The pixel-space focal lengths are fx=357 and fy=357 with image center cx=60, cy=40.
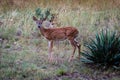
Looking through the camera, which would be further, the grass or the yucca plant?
the yucca plant

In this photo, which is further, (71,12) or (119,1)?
(119,1)

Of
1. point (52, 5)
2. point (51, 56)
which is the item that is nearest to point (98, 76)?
point (51, 56)

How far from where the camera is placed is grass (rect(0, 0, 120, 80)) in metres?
8.66

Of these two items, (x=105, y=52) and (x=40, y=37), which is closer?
(x=105, y=52)

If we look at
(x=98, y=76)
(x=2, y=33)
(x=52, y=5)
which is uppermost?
(x=52, y=5)

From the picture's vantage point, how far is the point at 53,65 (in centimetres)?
932

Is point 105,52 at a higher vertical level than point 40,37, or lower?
lower

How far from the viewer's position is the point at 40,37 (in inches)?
494

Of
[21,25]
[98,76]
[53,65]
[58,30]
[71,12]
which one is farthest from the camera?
[71,12]

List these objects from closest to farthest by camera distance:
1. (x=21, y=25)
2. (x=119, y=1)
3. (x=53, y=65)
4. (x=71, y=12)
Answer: (x=53, y=65) → (x=21, y=25) → (x=71, y=12) → (x=119, y=1)

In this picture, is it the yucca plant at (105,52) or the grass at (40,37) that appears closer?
the grass at (40,37)

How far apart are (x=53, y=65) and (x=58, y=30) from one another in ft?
3.67

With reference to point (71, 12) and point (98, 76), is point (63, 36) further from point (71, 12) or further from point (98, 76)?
point (71, 12)

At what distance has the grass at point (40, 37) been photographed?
341 inches
